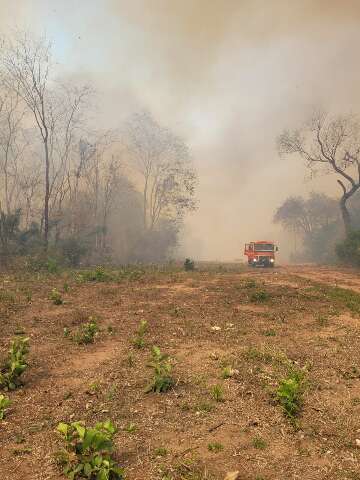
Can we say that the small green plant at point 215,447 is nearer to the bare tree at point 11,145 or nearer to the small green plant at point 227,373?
the small green plant at point 227,373

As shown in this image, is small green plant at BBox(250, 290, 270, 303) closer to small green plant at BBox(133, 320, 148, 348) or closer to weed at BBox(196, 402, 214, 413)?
small green plant at BBox(133, 320, 148, 348)

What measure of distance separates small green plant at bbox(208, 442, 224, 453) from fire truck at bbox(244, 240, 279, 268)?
1150 inches

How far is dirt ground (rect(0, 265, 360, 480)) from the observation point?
186 inches

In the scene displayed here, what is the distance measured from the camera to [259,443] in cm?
505

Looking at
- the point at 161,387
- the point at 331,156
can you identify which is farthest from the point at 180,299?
the point at 331,156

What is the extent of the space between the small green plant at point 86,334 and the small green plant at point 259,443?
517 cm

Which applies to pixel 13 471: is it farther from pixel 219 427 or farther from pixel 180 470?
pixel 219 427

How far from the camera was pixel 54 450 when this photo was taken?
4910mm

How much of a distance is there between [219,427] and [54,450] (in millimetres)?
2218

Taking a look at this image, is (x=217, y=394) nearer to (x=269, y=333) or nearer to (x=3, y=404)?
(x=3, y=404)

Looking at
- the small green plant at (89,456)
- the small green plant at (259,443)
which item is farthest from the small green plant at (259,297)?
the small green plant at (89,456)

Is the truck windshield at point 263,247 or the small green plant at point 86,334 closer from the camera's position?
the small green plant at point 86,334

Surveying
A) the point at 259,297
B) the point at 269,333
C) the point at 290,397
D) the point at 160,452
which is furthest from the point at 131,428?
the point at 259,297

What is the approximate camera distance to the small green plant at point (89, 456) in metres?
4.27
